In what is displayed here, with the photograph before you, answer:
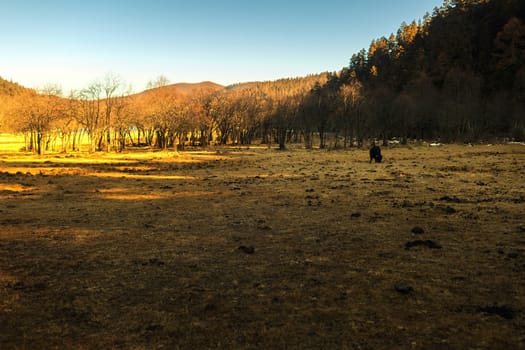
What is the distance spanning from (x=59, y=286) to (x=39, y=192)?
18.0 m

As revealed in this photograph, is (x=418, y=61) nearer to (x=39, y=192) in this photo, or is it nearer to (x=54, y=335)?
(x=39, y=192)

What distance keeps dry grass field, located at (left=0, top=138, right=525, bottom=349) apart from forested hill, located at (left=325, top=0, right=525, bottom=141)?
225 feet

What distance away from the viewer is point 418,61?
11588cm

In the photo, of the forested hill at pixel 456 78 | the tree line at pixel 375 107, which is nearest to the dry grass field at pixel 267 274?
the tree line at pixel 375 107

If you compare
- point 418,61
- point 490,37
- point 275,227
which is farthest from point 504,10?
point 275,227

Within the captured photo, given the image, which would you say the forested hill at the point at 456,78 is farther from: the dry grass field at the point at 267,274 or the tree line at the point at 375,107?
the dry grass field at the point at 267,274

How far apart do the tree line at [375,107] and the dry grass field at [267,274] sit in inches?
2500

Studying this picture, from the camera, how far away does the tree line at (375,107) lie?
79.1 metres

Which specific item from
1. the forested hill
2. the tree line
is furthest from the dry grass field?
the forested hill

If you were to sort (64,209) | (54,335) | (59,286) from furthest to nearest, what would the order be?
1. (64,209)
2. (59,286)
3. (54,335)

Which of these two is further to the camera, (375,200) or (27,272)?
(375,200)

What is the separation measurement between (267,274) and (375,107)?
81055 millimetres

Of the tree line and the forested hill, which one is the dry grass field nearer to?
the tree line

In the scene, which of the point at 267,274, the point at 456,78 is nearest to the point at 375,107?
the point at 456,78
